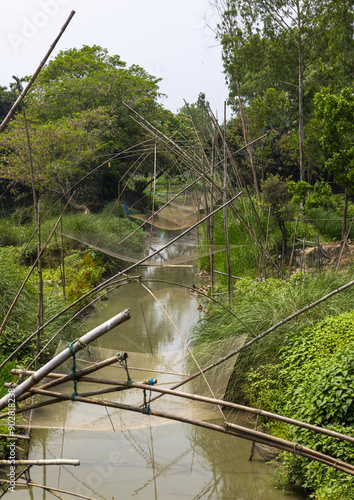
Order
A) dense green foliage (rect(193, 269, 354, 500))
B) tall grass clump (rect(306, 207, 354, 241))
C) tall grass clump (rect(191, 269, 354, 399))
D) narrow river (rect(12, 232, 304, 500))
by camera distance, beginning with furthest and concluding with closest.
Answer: tall grass clump (rect(306, 207, 354, 241)) < tall grass clump (rect(191, 269, 354, 399)) < dense green foliage (rect(193, 269, 354, 500)) < narrow river (rect(12, 232, 304, 500))

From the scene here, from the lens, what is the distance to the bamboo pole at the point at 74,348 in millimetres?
1171

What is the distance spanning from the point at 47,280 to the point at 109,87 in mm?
7397

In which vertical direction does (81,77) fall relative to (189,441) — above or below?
above

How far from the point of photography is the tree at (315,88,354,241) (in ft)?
19.4

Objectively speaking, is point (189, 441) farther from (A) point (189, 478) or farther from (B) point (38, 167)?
(B) point (38, 167)

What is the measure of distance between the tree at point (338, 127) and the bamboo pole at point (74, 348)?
17.8 feet

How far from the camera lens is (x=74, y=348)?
49.6 inches

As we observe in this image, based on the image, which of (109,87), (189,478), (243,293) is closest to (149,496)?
(189,478)

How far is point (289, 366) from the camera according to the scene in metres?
3.73

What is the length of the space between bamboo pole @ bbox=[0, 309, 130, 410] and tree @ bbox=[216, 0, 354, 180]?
26.6 feet

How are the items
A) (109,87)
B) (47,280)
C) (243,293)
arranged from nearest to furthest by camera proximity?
(243,293)
(47,280)
(109,87)

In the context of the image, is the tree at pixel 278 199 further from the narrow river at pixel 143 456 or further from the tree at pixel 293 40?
the narrow river at pixel 143 456

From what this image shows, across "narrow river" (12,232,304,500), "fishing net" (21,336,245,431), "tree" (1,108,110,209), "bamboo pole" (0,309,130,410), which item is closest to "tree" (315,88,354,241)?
"fishing net" (21,336,245,431)

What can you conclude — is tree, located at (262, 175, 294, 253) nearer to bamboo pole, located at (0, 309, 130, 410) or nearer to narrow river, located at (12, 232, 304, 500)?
narrow river, located at (12, 232, 304, 500)
